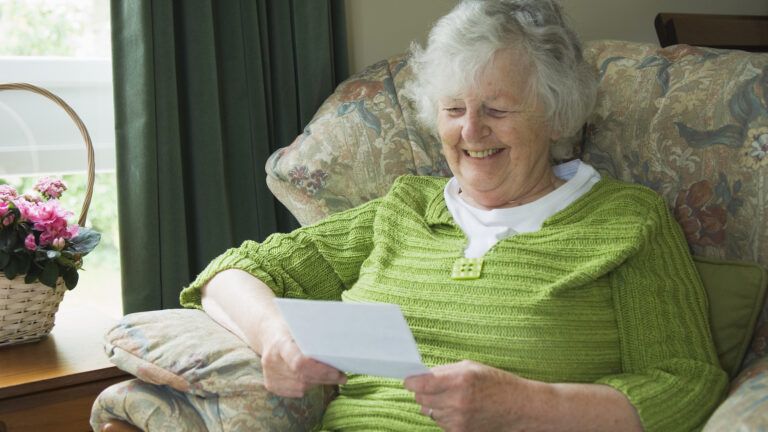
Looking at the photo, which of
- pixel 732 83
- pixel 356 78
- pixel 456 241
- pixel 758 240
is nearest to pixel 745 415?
pixel 758 240

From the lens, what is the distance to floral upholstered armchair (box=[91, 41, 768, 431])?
1.36m

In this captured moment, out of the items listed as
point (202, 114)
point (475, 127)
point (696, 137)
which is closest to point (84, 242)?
point (202, 114)

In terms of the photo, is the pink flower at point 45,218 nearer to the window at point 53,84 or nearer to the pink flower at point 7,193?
the pink flower at point 7,193

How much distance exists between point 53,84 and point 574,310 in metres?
1.38

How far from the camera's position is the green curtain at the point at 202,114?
1.95 metres

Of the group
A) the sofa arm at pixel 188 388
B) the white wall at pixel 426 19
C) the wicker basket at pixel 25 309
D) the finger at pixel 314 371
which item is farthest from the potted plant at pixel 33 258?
the white wall at pixel 426 19

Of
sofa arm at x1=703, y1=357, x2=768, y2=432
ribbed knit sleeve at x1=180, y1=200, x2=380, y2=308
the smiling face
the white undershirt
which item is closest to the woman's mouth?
the smiling face

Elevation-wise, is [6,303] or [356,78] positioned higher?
[356,78]

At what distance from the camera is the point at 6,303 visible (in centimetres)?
165

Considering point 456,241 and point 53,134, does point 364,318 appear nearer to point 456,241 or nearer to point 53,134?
point 456,241

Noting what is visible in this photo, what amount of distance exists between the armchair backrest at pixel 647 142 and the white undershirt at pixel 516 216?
0.47 ft

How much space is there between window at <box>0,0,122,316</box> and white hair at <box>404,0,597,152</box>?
37.4 inches

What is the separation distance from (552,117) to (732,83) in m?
0.33

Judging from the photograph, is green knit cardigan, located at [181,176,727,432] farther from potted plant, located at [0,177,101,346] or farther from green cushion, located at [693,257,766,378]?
potted plant, located at [0,177,101,346]
